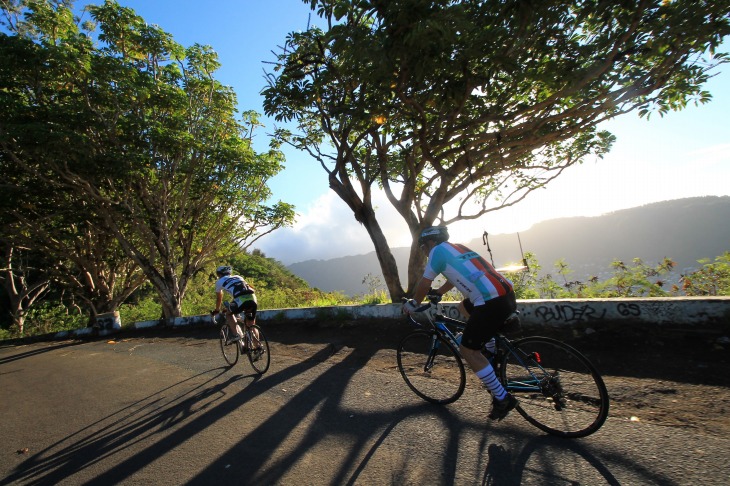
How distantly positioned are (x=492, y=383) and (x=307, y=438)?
1855mm

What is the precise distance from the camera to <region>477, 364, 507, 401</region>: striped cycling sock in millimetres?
3273

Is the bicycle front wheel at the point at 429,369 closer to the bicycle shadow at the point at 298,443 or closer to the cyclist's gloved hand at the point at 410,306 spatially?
the bicycle shadow at the point at 298,443

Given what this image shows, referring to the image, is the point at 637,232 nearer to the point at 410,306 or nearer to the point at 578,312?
the point at 578,312

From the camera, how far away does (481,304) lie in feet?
11.0

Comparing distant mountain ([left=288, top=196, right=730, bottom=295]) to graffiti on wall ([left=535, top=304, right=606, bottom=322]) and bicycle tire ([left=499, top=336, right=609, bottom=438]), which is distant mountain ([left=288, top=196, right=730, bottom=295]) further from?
bicycle tire ([left=499, top=336, right=609, bottom=438])

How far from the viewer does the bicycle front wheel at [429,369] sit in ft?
13.0

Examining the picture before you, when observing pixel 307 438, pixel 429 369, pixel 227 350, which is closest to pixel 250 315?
pixel 227 350

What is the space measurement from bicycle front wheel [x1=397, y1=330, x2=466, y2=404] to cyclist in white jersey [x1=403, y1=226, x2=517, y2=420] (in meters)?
0.53

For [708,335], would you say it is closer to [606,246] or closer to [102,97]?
[102,97]

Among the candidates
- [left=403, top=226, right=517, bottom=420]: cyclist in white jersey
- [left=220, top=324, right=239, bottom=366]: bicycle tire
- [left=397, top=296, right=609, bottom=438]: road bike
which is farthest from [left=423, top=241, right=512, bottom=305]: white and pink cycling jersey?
[left=220, top=324, right=239, bottom=366]: bicycle tire

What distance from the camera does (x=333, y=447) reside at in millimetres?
3266

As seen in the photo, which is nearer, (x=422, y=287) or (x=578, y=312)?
(x=422, y=287)

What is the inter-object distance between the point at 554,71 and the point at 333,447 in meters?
6.45

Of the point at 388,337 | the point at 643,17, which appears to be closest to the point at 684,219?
the point at 643,17
